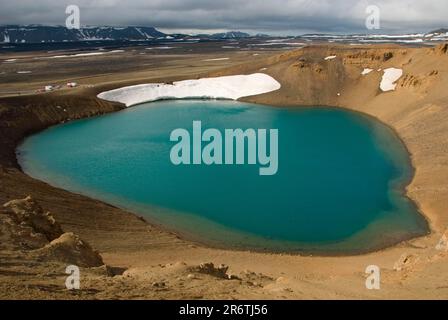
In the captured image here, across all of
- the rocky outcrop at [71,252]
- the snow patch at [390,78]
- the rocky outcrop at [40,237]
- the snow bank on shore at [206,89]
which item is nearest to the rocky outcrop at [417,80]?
the snow patch at [390,78]

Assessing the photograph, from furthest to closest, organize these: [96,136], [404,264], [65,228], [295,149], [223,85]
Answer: [223,85], [96,136], [295,149], [65,228], [404,264]

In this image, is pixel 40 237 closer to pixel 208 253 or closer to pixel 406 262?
pixel 208 253

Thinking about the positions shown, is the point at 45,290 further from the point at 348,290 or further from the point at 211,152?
the point at 211,152

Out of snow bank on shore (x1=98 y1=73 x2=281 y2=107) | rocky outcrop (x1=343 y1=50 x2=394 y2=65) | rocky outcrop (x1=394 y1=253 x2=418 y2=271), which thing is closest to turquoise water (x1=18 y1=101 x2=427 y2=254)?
rocky outcrop (x1=394 y1=253 x2=418 y2=271)

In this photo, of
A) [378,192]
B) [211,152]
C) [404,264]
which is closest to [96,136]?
[211,152]

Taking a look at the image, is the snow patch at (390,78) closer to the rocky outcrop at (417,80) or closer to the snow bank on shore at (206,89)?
the rocky outcrop at (417,80)

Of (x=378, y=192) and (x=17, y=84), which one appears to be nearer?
(x=378, y=192)

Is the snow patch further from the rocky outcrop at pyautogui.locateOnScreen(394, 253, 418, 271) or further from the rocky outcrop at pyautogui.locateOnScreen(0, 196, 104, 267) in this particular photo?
the rocky outcrop at pyautogui.locateOnScreen(0, 196, 104, 267)

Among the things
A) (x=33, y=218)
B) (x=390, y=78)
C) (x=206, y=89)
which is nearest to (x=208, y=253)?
(x=33, y=218)
